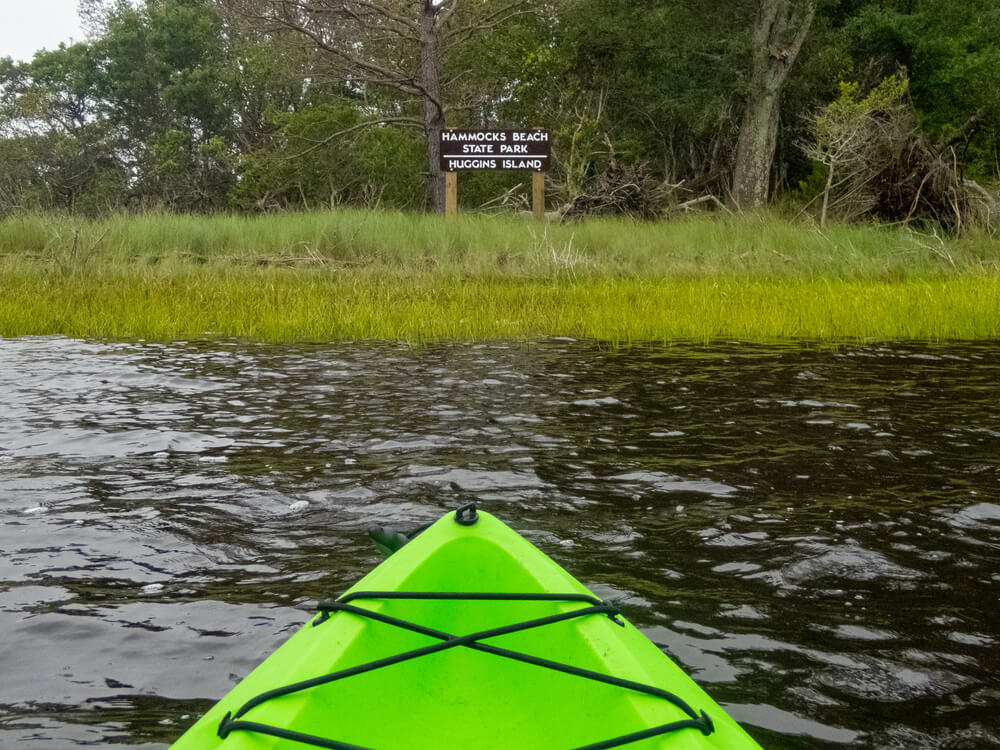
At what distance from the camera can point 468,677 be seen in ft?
8.30

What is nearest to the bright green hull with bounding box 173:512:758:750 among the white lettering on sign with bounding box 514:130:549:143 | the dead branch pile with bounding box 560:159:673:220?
the white lettering on sign with bounding box 514:130:549:143

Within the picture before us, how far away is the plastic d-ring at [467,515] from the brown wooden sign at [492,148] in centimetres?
1607

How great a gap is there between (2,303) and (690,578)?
32.9 feet

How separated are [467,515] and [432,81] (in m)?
19.1

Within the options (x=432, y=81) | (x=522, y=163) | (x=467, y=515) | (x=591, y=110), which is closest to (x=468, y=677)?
(x=467, y=515)

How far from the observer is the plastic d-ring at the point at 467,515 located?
2.74 meters

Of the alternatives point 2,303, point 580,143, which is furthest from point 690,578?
point 580,143

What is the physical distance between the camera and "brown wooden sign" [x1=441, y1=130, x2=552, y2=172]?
18297 millimetres

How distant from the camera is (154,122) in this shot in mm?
39844

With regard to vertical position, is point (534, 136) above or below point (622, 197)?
above

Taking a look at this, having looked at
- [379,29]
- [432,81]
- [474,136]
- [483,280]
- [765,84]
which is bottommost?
[483,280]

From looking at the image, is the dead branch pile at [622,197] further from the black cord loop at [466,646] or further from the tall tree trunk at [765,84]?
the black cord loop at [466,646]

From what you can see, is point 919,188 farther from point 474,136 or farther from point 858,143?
point 474,136

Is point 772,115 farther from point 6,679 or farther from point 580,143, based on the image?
point 6,679
